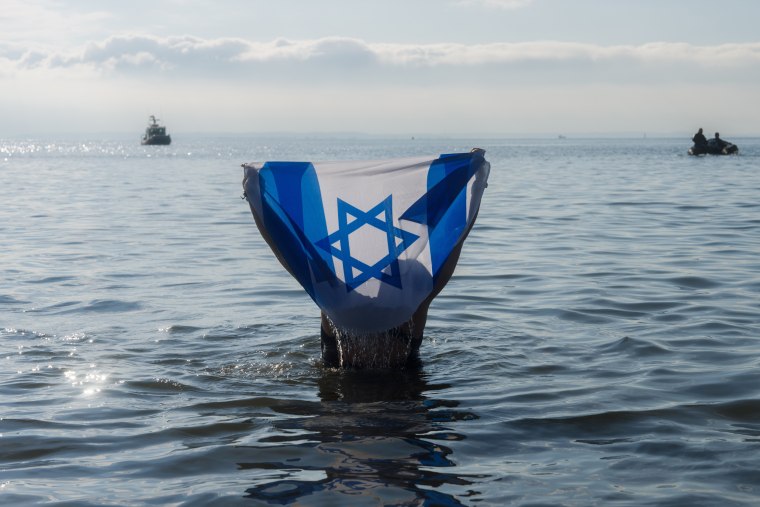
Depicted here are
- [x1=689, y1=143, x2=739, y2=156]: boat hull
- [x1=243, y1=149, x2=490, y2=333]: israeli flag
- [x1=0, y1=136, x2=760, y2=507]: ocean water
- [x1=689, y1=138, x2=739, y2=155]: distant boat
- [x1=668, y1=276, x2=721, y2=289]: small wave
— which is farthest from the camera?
[x1=689, y1=143, x2=739, y2=156]: boat hull

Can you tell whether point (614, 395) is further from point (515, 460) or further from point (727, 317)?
point (727, 317)

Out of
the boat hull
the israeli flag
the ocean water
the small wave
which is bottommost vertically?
the ocean water

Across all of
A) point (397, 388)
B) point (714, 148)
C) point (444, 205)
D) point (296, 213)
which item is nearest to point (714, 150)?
point (714, 148)

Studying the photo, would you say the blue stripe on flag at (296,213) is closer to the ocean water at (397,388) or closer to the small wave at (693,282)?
the ocean water at (397,388)

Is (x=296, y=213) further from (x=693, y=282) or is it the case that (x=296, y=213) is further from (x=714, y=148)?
(x=714, y=148)

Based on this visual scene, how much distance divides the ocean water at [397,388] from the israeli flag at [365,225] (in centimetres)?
70

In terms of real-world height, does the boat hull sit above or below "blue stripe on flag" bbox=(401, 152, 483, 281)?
above

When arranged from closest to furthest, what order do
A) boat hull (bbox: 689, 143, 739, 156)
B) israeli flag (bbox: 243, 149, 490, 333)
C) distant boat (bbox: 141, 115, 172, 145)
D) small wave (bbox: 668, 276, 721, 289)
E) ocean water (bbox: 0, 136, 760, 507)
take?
ocean water (bbox: 0, 136, 760, 507) < israeli flag (bbox: 243, 149, 490, 333) < small wave (bbox: 668, 276, 721, 289) < boat hull (bbox: 689, 143, 739, 156) < distant boat (bbox: 141, 115, 172, 145)

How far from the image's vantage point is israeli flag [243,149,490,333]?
7.00 m

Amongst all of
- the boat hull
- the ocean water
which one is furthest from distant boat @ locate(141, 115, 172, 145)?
the ocean water

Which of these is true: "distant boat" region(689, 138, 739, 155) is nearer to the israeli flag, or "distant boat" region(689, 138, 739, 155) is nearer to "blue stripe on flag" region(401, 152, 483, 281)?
"blue stripe on flag" region(401, 152, 483, 281)

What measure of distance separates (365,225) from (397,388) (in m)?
1.24

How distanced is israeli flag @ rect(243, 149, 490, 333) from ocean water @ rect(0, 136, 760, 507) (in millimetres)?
699

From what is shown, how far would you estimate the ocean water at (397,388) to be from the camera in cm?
517
